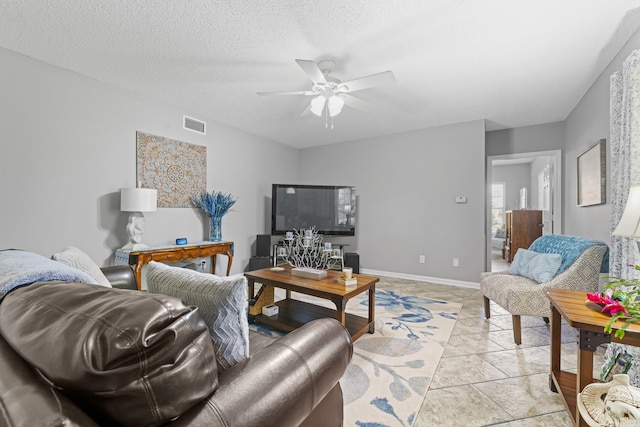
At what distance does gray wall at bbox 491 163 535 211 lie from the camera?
7355 millimetres

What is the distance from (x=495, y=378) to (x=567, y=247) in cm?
139

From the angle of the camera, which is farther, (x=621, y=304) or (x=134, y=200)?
(x=134, y=200)

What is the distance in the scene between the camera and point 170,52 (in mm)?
2383

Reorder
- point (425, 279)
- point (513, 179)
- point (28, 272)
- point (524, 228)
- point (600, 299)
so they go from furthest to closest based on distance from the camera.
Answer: point (513, 179) → point (524, 228) → point (425, 279) → point (600, 299) → point (28, 272)

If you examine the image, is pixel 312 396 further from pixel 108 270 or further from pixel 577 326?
pixel 108 270

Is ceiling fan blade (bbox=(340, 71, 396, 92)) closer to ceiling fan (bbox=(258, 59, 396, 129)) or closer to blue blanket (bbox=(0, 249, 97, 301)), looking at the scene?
ceiling fan (bbox=(258, 59, 396, 129))

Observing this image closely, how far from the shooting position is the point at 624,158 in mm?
1909

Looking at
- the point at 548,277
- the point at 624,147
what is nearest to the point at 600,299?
the point at 548,277

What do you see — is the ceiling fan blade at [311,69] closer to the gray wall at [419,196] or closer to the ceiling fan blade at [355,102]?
the ceiling fan blade at [355,102]

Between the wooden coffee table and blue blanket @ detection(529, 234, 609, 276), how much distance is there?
1572mm

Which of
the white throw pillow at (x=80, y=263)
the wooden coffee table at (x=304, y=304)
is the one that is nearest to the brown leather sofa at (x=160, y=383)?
the white throw pillow at (x=80, y=263)

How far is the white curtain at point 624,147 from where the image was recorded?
5.87 feet

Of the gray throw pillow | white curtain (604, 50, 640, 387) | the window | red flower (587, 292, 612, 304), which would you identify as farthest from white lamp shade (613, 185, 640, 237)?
the window

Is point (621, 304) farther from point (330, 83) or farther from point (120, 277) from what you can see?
point (120, 277)
